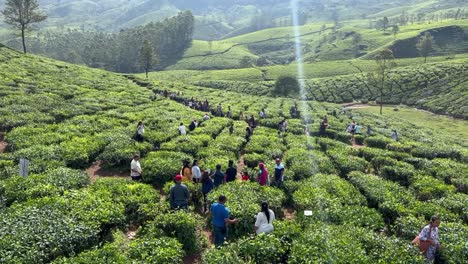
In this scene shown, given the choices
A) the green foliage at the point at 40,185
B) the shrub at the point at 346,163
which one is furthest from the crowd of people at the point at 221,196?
the shrub at the point at 346,163

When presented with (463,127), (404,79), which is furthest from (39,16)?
(404,79)

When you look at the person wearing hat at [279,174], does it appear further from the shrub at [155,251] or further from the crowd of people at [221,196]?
the shrub at [155,251]

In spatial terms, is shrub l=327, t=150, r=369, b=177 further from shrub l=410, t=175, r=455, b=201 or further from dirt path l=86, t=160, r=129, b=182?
dirt path l=86, t=160, r=129, b=182

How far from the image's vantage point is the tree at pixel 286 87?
101 m

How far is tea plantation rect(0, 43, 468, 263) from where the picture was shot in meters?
13.1

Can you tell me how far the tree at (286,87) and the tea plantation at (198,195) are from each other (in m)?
60.5

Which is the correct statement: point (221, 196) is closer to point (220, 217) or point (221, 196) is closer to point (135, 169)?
point (220, 217)

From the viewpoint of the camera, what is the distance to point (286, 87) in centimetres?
10081

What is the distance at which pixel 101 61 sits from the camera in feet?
567

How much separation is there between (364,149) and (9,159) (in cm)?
2803

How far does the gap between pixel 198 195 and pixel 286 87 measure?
83773mm

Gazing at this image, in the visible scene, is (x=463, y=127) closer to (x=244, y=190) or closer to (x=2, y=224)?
(x=244, y=190)

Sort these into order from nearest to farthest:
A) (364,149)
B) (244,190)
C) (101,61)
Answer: (244,190) < (364,149) < (101,61)

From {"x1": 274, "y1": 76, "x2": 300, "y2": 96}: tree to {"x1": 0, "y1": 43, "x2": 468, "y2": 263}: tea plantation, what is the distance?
60.5 m
